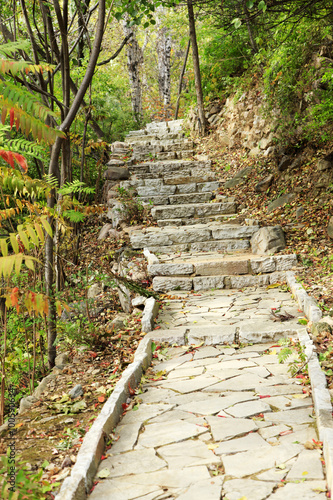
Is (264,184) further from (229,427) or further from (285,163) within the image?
(229,427)

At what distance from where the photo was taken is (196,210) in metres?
9.68

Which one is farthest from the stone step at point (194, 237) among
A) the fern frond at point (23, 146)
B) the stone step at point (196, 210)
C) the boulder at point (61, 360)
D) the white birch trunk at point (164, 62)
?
the white birch trunk at point (164, 62)

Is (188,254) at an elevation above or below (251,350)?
above

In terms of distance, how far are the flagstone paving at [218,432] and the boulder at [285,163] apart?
17.2 feet

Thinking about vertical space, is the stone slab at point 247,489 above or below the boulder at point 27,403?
above

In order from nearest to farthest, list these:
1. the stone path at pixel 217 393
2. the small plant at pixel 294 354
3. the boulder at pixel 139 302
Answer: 1. the stone path at pixel 217 393
2. the small plant at pixel 294 354
3. the boulder at pixel 139 302

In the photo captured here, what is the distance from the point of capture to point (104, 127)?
15.7 metres

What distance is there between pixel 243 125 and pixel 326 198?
4.34m

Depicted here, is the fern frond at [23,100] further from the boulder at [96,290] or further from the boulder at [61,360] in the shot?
the boulder at [96,290]

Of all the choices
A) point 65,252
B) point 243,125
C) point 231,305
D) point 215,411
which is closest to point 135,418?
point 215,411

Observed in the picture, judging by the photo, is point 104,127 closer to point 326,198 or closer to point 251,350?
point 326,198

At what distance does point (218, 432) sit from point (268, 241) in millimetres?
4933

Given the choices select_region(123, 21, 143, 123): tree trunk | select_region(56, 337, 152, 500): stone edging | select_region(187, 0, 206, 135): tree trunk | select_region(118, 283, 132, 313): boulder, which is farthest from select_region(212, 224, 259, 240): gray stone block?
select_region(123, 21, 143, 123): tree trunk

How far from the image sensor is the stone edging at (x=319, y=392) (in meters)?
2.49
